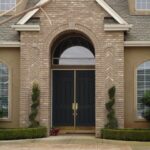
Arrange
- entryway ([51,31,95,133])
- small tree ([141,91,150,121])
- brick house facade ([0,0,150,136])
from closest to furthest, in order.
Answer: small tree ([141,91,150,121]), brick house facade ([0,0,150,136]), entryway ([51,31,95,133])

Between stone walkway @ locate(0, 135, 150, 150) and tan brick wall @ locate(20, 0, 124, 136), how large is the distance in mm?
1523

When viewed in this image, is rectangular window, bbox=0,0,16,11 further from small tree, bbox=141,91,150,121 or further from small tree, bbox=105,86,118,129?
small tree, bbox=141,91,150,121

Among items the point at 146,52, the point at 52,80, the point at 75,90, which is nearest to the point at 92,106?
the point at 75,90

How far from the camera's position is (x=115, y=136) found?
14836 mm

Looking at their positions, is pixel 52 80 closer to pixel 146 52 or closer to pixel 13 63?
pixel 13 63

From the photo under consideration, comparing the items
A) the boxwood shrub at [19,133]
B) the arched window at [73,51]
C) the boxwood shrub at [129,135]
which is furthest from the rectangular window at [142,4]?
the boxwood shrub at [19,133]

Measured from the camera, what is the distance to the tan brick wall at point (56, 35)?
16.2 meters

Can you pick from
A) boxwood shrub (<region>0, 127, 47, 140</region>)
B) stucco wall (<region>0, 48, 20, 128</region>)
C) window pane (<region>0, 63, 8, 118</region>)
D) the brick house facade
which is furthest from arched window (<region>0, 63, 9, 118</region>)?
boxwood shrub (<region>0, 127, 47, 140</region>)

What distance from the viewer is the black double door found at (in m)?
17.7

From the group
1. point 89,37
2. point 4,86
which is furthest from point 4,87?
point 89,37

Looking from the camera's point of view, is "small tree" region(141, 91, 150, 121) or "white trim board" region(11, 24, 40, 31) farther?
"white trim board" region(11, 24, 40, 31)

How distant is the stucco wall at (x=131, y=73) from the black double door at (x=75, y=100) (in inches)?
66.4

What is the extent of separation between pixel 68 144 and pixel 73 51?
572cm

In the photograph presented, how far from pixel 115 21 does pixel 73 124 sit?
499cm
